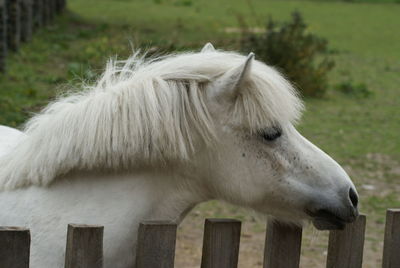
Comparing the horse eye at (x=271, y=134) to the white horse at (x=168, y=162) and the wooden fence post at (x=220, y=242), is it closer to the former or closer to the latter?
the white horse at (x=168, y=162)

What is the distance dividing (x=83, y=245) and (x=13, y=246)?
0.19 meters

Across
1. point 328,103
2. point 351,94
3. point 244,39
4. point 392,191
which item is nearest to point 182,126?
point 392,191

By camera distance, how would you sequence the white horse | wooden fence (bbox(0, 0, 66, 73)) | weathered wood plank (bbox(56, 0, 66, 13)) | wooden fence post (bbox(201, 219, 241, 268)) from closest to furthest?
1. wooden fence post (bbox(201, 219, 241, 268))
2. the white horse
3. wooden fence (bbox(0, 0, 66, 73))
4. weathered wood plank (bbox(56, 0, 66, 13))

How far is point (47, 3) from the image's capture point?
63.2ft

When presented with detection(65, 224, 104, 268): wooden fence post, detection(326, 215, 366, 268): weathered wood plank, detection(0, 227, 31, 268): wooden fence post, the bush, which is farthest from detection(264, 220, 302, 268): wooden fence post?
the bush

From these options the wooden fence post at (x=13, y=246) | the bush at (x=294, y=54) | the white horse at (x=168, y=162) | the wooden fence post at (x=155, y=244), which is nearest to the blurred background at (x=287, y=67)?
the bush at (x=294, y=54)

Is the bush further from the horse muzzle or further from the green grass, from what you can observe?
the horse muzzle

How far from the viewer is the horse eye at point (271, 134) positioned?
2445 millimetres

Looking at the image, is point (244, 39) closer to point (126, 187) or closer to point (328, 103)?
point (328, 103)

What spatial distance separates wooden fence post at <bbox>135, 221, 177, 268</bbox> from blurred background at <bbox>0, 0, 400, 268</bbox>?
506 mm

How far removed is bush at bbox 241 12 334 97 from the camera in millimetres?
11578

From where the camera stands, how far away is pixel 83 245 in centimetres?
205

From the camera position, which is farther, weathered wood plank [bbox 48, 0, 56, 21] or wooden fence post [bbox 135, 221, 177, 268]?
weathered wood plank [bbox 48, 0, 56, 21]

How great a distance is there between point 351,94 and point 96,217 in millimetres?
10028
